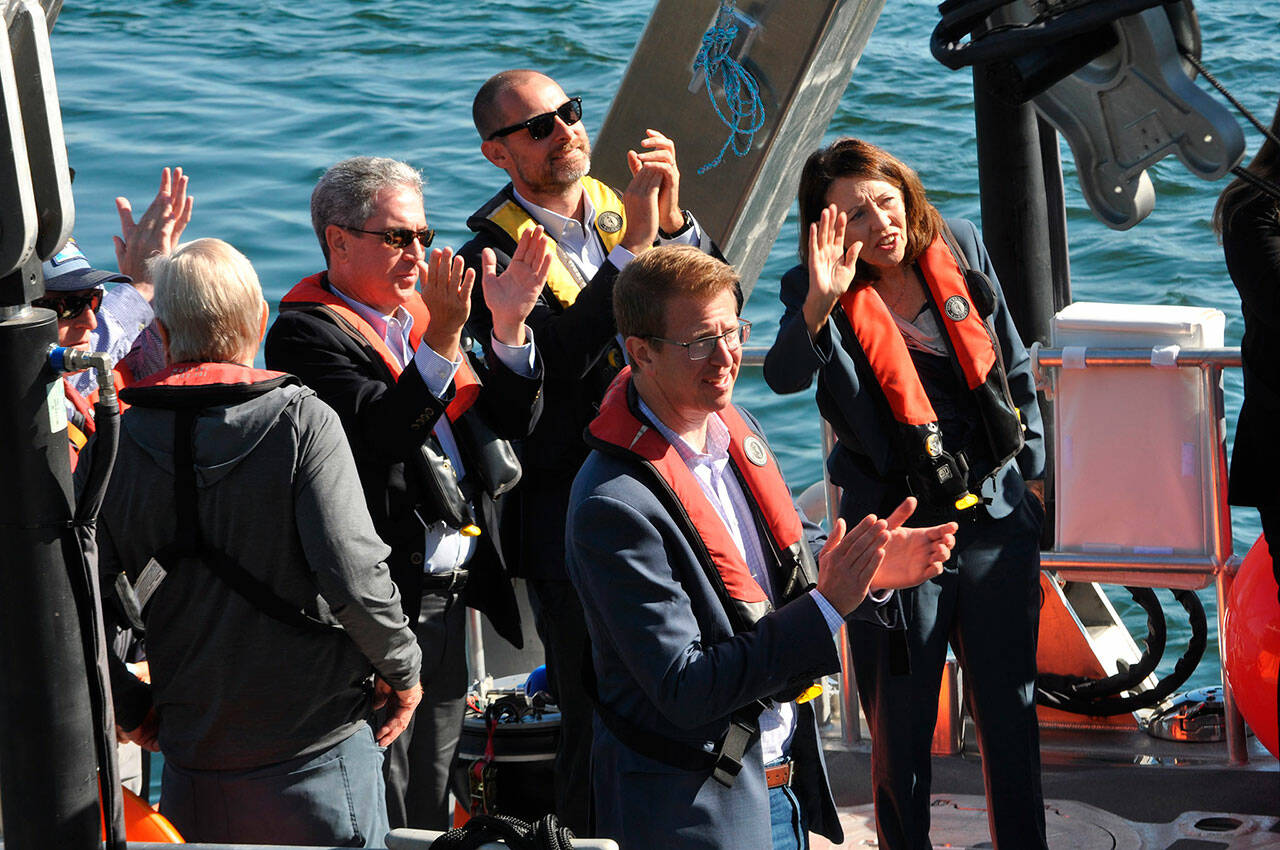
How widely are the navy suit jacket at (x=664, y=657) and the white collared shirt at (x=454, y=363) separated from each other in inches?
28.8

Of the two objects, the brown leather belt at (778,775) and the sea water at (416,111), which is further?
the sea water at (416,111)

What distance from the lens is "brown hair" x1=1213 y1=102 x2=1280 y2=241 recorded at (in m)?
2.96

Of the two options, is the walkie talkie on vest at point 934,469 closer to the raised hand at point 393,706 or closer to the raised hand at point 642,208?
the raised hand at point 642,208

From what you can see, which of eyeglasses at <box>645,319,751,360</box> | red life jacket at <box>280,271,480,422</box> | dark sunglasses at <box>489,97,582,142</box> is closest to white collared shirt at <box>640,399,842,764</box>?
eyeglasses at <box>645,319,751,360</box>

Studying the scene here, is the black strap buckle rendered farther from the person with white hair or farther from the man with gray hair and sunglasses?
the man with gray hair and sunglasses

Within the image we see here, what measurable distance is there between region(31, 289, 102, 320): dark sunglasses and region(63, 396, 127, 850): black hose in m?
1.45

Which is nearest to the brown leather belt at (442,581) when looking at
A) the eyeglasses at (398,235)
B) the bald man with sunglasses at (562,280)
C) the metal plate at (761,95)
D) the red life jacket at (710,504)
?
the bald man with sunglasses at (562,280)

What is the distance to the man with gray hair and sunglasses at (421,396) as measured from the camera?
3.27 meters

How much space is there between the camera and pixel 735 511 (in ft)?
9.25

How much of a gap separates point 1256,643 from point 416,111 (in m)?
11.2

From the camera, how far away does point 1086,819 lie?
403cm

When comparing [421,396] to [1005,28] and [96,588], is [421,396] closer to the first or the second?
[96,588]

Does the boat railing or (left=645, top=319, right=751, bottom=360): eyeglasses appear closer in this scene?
(left=645, top=319, right=751, bottom=360): eyeglasses

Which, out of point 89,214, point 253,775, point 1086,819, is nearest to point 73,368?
point 253,775
